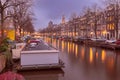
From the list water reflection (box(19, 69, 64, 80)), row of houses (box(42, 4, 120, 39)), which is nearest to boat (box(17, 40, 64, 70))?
water reflection (box(19, 69, 64, 80))

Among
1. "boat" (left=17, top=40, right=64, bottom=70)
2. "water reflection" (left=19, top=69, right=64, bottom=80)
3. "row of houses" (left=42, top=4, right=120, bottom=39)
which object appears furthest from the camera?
"row of houses" (left=42, top=4, right=120, bottom=39)

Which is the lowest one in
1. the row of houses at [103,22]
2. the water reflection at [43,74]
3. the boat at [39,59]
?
the water reflection at [43,74]

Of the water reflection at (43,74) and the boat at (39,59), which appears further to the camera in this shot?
the boat at (39,59)

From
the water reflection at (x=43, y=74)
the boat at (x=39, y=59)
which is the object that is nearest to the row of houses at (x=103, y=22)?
the boat at (x=39, y=59)

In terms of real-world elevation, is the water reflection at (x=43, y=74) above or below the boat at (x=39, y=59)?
below

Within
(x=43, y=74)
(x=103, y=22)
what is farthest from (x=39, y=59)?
(x=103, y=22)

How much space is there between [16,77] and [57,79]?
557 inches

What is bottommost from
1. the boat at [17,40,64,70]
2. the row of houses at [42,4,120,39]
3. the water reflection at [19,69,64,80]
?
→ the water reflection at [19,69,64,80]

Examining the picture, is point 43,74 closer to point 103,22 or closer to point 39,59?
point 39,59

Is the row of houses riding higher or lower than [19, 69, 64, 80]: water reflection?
higher

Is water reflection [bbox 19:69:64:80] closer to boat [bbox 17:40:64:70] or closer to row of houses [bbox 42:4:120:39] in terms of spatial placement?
boat [bbox 17:40:64:70]

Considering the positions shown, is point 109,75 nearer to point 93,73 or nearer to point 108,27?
point 93,73

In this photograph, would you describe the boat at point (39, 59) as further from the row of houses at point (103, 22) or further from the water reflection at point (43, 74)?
the row of houses at point (103, 22)

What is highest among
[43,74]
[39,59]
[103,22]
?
[103,22]
